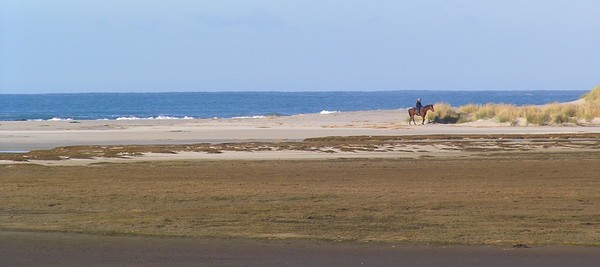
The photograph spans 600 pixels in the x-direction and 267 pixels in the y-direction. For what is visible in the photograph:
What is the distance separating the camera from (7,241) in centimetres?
1067

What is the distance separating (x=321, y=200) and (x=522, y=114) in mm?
27668

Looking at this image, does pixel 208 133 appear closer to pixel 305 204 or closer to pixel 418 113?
pixel 418 113

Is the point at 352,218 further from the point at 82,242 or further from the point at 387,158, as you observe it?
the point at 387,158

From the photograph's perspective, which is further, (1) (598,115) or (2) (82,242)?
(1) (598,115)

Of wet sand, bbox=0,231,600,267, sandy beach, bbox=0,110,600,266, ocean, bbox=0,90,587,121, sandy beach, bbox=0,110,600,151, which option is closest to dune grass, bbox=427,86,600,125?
sandy beach, bbox=0,110,600,151

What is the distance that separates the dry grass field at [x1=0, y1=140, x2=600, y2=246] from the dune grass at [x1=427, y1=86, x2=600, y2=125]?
19198 millimetres

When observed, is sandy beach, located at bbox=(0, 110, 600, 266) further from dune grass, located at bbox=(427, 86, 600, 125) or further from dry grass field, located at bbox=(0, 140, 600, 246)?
dune grass, located at bbox=(427, 86, 600, 125)

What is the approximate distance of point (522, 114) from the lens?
39.7 m

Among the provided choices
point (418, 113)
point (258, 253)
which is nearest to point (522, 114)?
point (418, 113)

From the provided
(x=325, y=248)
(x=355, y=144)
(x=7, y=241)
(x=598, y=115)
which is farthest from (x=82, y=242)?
(x=598, y=115)

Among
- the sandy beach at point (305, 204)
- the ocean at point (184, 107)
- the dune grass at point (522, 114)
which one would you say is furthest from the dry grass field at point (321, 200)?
the ocean at point (184, 107)

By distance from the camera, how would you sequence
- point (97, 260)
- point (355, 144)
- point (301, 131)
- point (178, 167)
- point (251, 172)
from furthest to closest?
point (301, 131) → point (355, 144) → point (178, 167) → point (251, 172) → point (97, 260)

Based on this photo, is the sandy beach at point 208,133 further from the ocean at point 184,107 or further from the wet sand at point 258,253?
the ocean at point 184,107

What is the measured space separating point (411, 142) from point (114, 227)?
1675 centimetres
